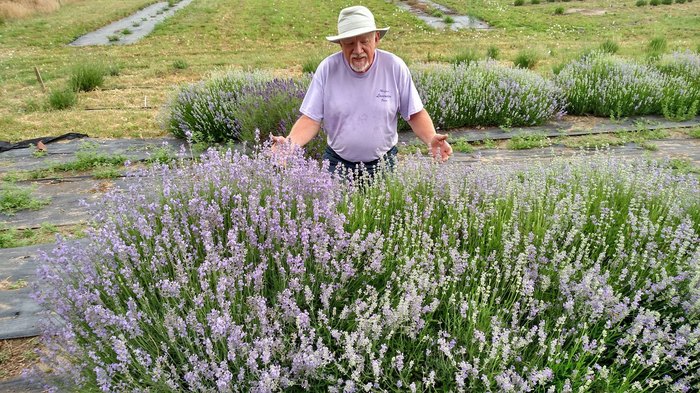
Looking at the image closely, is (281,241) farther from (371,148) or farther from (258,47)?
(258,47)

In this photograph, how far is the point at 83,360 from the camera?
6.50 ft

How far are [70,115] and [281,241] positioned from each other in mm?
6646

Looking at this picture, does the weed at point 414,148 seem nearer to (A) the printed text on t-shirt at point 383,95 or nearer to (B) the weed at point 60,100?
(A) the printed text on t-shirt at point 383,95

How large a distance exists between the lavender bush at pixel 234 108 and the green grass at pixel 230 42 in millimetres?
687

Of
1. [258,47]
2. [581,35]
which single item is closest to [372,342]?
[258,47]

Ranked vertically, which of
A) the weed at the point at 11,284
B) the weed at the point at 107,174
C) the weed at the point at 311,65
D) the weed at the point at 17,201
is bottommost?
the weed at the point at 11,284

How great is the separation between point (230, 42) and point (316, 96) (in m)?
13.3

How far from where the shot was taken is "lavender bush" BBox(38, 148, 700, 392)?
1766 millimetres

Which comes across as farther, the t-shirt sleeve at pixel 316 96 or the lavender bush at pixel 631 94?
the lavender bush at pixel 631 94

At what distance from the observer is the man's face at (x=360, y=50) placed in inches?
130

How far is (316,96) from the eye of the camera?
3629mm

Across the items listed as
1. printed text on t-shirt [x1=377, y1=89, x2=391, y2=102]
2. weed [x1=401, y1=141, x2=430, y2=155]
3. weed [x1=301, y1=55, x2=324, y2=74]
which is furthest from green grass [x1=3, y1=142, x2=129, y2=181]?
weed [x1=301, y1=55, x2=324, y2=74]

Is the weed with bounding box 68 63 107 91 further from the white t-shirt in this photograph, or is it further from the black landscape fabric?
the white t-shirt

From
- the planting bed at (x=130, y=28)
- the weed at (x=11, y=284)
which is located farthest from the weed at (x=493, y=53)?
the planting bed at (x=130, y=28)
